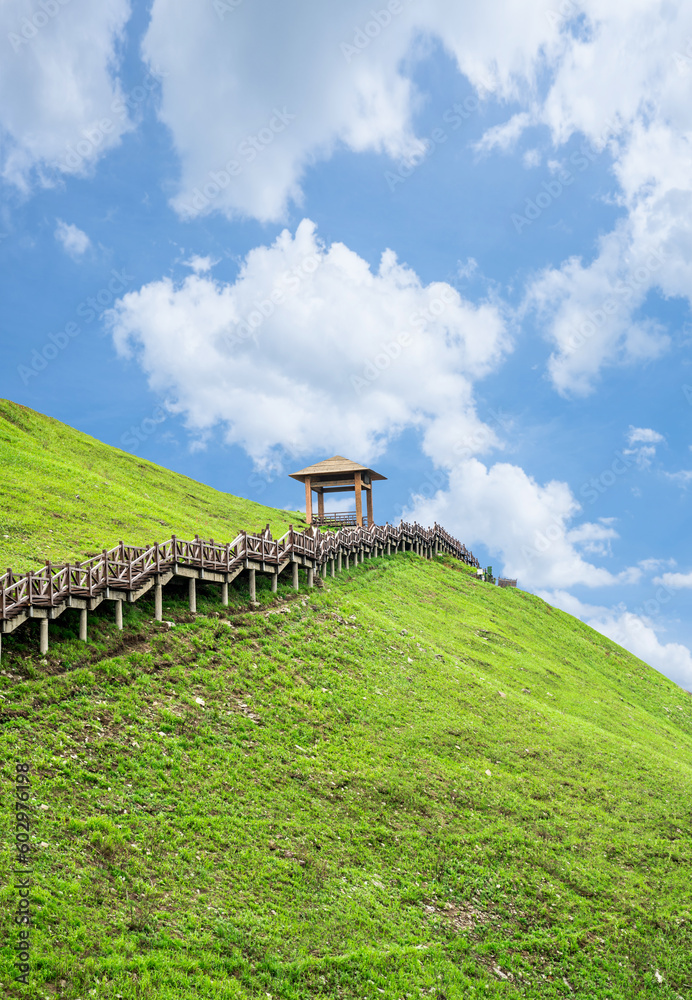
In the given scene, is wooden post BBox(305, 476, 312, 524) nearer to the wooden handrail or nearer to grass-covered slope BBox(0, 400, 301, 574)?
grass-covered slope BBox(0, 400, 301, 574)

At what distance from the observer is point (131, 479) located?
5966 cm

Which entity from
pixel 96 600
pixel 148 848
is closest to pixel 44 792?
pixel 148 848

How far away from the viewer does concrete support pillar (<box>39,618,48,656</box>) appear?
64.8 ft

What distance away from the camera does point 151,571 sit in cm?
2389

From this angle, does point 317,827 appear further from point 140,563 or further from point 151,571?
point 140,563

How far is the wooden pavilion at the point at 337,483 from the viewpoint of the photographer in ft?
183

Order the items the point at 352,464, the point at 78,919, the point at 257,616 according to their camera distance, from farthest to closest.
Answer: the point at 352,464, the point at 257,616, the point at 78,919

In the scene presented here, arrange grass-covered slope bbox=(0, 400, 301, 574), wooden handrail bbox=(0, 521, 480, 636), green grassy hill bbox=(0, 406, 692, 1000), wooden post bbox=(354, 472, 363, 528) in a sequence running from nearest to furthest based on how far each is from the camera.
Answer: green grassy hill bbox=(0, 406, 692, 1000)
wooden handrail bbox=(0, 521, 480, 636)
grass-covered slope bbox=(0, 400, 301, 574)
wooden post bbox=(354, 472, 363, 528)

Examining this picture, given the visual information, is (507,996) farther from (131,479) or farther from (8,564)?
(131,479)

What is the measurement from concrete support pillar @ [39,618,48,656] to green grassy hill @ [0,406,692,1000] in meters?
0.24

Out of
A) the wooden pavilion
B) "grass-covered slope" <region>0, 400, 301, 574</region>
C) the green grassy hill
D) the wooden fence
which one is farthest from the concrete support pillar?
the wooden pavilion

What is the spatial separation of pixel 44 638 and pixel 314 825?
9160 millimetres

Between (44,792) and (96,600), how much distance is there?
756 centimetres

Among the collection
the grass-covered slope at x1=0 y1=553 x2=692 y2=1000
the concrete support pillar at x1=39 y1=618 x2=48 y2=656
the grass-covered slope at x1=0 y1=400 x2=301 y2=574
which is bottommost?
the grass-covered slope at x1=0 y1=553 x2=692 y2=1000
